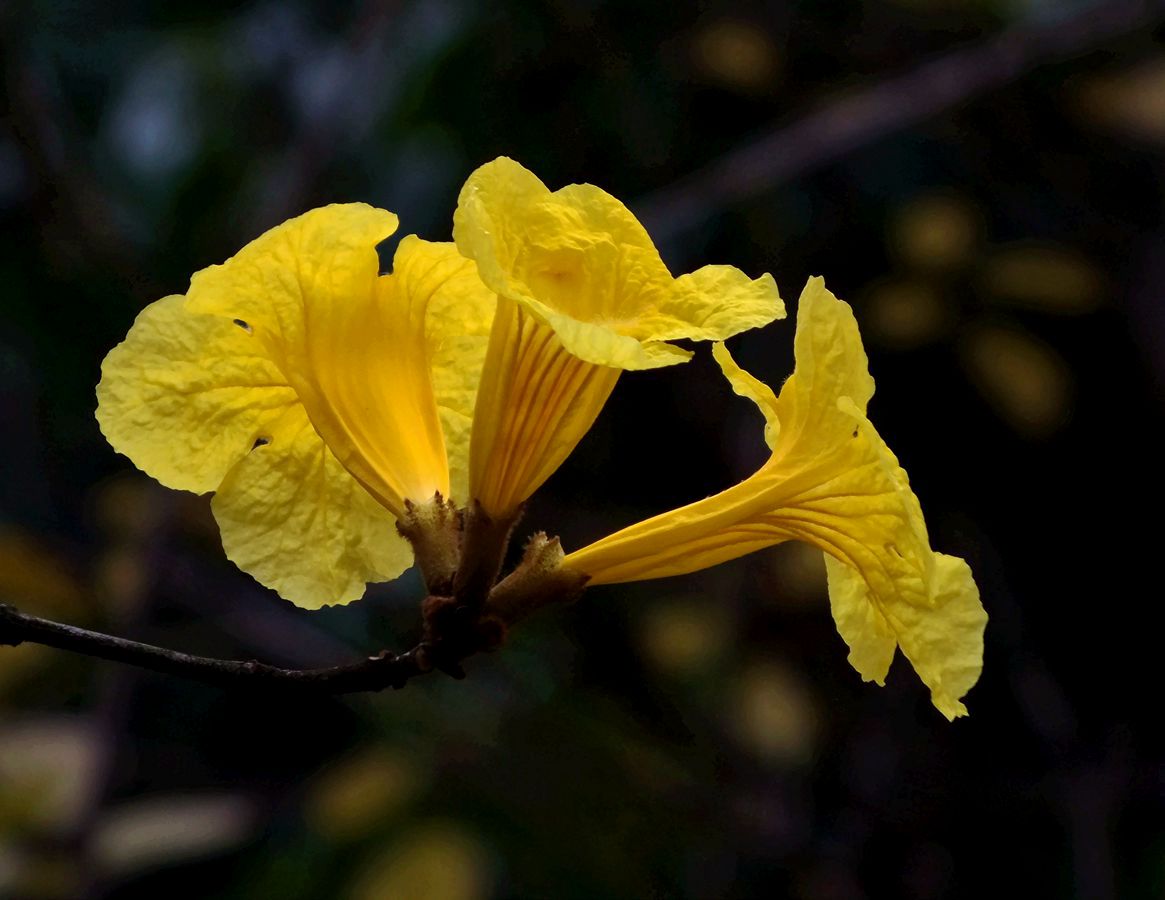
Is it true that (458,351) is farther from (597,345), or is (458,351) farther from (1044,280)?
(1044,280)

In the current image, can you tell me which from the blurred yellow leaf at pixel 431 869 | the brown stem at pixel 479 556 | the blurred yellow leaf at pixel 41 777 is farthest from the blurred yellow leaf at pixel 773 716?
the brown stem at pixel 479 556

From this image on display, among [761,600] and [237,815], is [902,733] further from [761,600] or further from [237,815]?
[237,815]

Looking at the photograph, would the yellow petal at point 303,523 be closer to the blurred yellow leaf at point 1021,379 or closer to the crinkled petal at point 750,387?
the crinkled petal at point 750,387

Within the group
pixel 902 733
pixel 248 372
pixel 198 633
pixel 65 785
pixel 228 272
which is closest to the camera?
pixel 228 272

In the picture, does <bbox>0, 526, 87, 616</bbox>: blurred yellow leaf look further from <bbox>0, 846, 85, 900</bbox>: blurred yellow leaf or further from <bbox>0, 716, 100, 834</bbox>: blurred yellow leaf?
<bbox>0, 846, 85, 900</bbox>: blurred yellow leaf

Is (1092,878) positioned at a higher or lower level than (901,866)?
higher


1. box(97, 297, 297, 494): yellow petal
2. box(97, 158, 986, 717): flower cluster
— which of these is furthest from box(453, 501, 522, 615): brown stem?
box(97, 297, 297, 494): yellow petal

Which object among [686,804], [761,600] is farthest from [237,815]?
[761,600]
